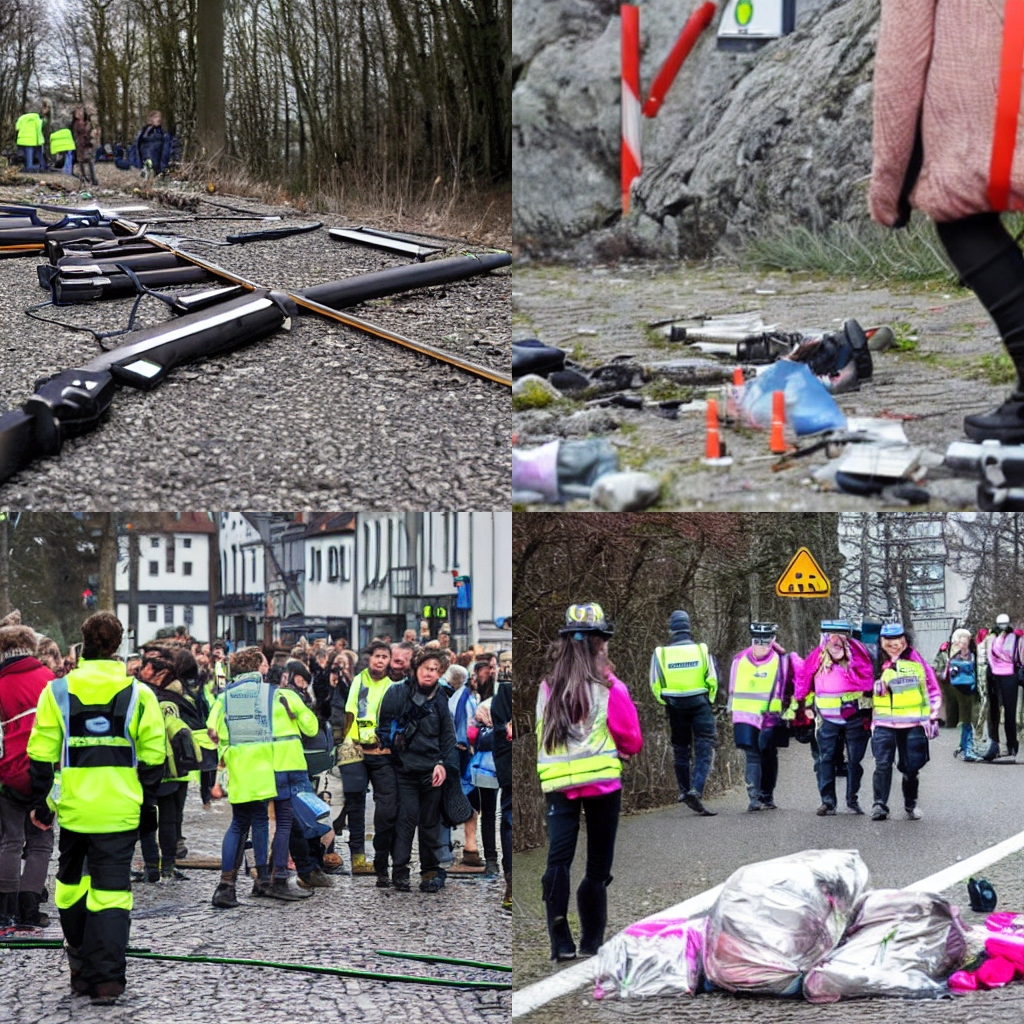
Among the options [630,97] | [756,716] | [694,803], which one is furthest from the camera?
[630,97]

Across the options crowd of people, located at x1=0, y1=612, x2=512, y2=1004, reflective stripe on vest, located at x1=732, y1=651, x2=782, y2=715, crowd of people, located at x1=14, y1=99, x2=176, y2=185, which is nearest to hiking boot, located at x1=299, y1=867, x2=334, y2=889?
crowd of people, located at x1=0, y1=612, x2=512, y2=1004

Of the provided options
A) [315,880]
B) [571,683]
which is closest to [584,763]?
[571,683]

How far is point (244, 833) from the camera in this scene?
7.38 m

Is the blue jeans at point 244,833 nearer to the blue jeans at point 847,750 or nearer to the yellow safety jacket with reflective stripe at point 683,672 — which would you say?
the yellow safety jacket with reflective stripe at point 683,672

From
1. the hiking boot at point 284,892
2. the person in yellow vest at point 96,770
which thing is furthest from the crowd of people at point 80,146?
the person in yellow vest at point 96,770

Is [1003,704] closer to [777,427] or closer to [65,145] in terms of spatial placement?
[777,427]

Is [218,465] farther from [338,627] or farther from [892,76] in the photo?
[338,627]

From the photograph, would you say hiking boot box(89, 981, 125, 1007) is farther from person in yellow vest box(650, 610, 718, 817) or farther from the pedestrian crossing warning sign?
the pedestrian crossing warning sign

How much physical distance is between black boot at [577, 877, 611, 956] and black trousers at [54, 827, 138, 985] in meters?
1.66

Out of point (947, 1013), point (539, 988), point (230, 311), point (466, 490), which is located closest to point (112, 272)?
point (230, 311)

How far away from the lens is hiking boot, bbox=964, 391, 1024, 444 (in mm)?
4691

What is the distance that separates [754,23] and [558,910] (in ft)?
14.5

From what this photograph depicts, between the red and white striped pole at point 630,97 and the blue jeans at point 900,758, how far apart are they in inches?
105

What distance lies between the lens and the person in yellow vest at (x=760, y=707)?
598cm
